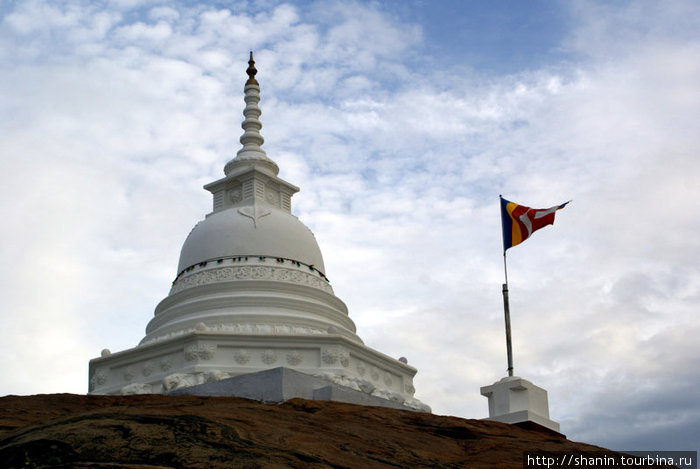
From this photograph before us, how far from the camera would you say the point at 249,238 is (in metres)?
35.2

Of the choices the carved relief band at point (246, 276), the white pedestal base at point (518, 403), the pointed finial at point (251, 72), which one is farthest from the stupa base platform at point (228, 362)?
the pointed finial at point (251, 72)

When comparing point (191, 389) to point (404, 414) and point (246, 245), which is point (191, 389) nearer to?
point (404, 414)

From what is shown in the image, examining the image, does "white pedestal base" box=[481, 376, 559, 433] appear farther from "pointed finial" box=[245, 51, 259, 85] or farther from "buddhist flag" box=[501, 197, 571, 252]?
"pointed finial" box=[245, 51, 259, 85]

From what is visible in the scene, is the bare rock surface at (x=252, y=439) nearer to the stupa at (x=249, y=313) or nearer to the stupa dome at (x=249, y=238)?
the stupa at (x=249, y=313)

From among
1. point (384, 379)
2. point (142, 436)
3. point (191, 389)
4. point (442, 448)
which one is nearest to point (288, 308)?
point (384, 379)

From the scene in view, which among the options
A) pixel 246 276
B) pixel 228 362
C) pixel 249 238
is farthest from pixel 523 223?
pixel 249 238

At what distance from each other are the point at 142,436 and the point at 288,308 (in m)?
20.2

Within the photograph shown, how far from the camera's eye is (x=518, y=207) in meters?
26.1

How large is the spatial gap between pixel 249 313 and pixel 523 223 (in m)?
11.2

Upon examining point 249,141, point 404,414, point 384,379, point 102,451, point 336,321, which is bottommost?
point 102,451

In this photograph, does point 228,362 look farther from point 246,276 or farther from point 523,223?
point 523,223

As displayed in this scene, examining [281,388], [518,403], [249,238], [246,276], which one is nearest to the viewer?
[281,388]

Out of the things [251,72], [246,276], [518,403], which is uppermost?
[251,72]

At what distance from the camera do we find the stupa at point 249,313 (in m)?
30.3
